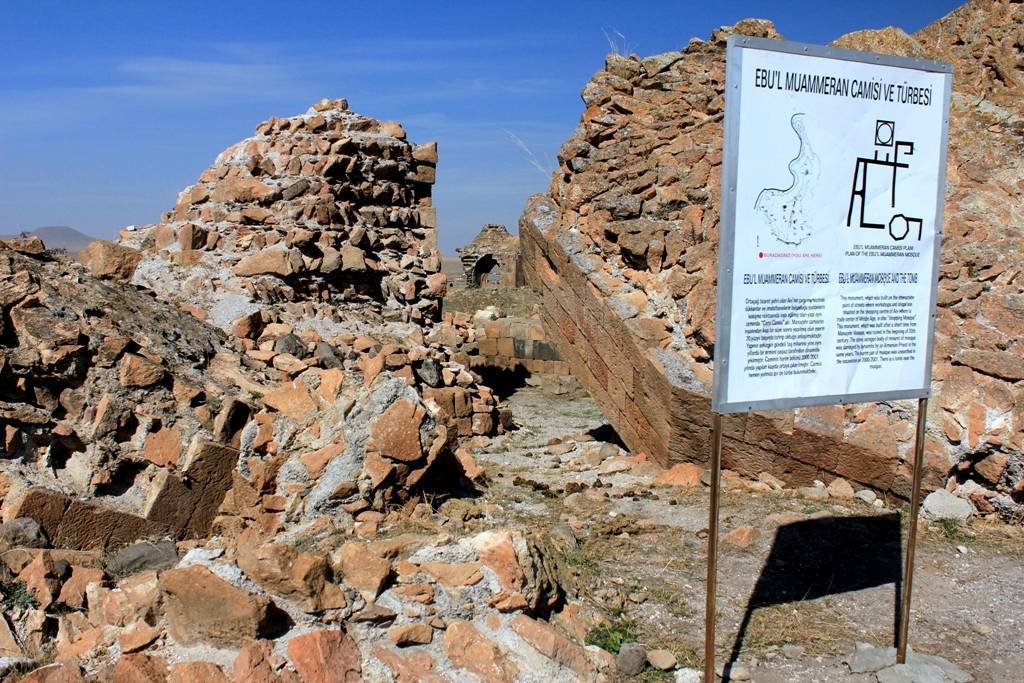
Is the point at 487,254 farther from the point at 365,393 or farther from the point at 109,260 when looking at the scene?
the point at 365,393

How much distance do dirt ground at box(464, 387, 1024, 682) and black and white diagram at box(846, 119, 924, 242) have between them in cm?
176

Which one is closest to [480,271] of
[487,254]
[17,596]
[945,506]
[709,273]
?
[487,254]

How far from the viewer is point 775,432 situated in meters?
5.38

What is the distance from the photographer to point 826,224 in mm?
2756

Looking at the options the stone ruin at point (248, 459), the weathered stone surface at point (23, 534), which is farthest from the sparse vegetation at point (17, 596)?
the weathered stone surface at point (23, 534)

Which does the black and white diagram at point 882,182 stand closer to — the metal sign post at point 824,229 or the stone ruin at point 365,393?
the metal sign post at point 824,229

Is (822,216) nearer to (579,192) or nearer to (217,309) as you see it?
(579,192)

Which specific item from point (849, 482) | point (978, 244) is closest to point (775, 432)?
point (849, 482)

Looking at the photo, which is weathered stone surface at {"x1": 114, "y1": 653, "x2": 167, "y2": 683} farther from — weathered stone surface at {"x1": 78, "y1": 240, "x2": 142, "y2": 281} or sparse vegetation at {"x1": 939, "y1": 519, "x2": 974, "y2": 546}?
weathered stone surface at {"x1": 78, "y1": 240, "x2": 142, "y2": 281}

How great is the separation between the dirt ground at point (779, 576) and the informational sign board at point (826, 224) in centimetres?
118

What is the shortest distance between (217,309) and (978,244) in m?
5.54

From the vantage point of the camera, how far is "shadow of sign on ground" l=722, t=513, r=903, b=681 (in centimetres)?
385

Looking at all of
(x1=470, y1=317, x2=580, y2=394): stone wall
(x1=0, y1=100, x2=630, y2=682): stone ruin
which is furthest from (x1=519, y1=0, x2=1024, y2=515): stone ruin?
(x1=470, y1=317, x2=580, y2=394): stone wall

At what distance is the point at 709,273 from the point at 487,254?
18.9 meters
